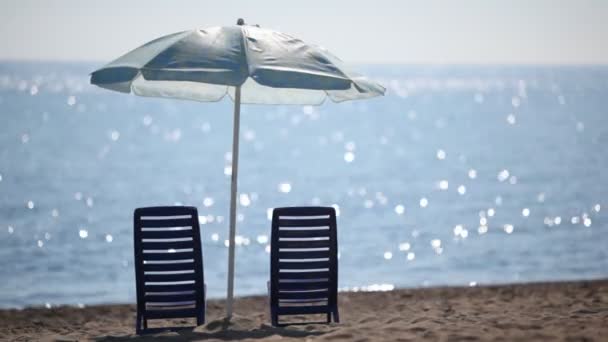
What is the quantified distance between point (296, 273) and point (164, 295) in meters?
1.07

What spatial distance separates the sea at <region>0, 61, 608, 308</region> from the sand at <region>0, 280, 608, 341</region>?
5.03 m

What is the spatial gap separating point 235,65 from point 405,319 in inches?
113

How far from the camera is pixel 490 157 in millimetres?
55469

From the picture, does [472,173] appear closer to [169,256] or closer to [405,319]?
[405,319]

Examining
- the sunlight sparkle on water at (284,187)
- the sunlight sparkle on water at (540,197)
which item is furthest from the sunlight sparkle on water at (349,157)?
the sunlight sparkle on water at (540,197)

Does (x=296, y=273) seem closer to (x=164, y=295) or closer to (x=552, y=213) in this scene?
(x=164, y=295)

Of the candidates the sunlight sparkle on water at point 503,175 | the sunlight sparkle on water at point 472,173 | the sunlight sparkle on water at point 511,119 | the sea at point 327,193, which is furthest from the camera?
the sunlight sparkle on water at point 511,119

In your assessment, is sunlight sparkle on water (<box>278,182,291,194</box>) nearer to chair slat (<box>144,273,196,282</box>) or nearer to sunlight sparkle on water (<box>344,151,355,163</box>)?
sunlight sparkle on water (<box>344,151,355,163</box>)

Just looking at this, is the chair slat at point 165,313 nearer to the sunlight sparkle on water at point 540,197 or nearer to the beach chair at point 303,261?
the beach chair at point 303,261

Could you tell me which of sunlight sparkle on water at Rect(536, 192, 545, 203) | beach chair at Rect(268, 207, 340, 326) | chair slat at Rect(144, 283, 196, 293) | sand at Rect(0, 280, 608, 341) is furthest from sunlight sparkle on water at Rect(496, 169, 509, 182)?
chair slat at Rect(144, 283, 196, 293)

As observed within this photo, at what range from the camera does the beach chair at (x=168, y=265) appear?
30.8 feet

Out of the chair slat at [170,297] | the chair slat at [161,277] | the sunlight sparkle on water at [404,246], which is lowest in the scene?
the chair slat at [170,297]

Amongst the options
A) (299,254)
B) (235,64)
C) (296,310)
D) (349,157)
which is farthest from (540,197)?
(235,64)

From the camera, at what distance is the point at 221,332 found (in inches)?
363
